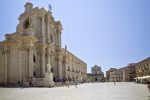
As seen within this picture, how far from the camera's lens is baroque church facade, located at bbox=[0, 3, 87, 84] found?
142 ft

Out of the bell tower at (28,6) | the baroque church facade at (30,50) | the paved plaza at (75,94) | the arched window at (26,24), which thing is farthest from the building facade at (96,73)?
the paved plaza at (75,94)

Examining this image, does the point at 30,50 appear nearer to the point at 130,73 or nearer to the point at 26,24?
the point at 26,24

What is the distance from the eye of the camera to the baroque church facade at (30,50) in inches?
1703

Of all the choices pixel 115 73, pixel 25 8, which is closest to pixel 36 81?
pixel 25 8

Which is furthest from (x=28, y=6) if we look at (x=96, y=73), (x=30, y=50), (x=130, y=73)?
(x=96, y=73)

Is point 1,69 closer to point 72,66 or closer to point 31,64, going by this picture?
point 31,64

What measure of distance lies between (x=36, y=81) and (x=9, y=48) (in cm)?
1111

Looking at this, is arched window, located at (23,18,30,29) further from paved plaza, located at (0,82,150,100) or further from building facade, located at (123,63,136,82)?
building facade, located at (123,63,136,82)

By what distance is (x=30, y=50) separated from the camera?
142 feet

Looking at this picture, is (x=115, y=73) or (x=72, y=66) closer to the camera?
(x=72, y=66)

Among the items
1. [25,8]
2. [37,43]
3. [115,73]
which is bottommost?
[115,73]

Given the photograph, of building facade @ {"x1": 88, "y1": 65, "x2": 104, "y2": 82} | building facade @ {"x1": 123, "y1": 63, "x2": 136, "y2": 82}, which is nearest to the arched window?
building facade @ {"x1": 123, "y1": 63, "x2": 136, "y2": 82}

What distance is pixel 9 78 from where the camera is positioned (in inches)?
1742

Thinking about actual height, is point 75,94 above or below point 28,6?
below
